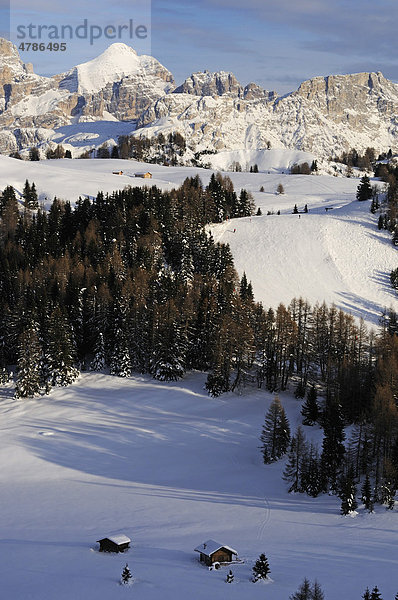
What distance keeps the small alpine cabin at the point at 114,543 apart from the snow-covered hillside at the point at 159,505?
2.24 feet

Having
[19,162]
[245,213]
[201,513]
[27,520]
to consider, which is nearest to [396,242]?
[245,213]

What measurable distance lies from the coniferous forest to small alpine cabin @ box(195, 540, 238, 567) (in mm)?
17630

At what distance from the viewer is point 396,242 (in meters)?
120

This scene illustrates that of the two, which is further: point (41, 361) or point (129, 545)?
point (41, 361)

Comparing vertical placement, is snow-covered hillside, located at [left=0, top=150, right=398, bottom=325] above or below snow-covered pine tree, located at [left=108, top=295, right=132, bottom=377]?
above

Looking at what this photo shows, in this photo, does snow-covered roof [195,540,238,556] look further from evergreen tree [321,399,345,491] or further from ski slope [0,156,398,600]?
evergreen tree [321,399,345,491]

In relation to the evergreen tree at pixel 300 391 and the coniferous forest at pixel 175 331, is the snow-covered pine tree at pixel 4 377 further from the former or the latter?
the evergreen tree at pixel 300 391

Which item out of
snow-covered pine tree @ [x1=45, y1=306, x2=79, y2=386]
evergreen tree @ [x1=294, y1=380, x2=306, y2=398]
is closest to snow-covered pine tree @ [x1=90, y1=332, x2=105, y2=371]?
snow-covered pine tree @ [x1=45, y1=306, x2=79, y2=386]

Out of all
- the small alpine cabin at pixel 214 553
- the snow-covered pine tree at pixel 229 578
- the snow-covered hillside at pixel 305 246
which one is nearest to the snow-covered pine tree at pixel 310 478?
the small alpine cabin at pixel 214 553

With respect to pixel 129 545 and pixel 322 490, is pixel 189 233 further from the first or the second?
pixel 129 545

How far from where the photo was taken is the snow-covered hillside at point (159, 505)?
3127 cm

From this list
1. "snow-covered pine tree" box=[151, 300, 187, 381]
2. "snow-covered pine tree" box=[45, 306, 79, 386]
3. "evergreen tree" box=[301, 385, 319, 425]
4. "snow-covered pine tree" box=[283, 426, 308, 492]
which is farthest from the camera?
"snow-covered pine tree" box=[151, 300, 187, 381]

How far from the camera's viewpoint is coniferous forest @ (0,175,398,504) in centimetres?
6197

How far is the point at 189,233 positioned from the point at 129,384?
36.4 m
